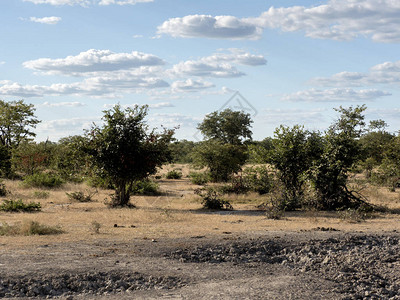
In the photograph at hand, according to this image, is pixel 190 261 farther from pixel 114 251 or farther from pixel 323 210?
pixel 323 210

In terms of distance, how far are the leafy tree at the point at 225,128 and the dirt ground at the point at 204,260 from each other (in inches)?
1364

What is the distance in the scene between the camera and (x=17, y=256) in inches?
363

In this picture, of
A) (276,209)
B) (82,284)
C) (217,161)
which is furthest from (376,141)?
(82,284)

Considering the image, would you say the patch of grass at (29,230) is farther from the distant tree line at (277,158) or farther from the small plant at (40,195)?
the small plant at (40,195)

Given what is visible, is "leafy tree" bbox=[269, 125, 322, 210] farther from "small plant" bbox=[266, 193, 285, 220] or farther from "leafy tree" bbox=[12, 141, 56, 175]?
"leafy tree" bbox=[12, 141, 56, 175]

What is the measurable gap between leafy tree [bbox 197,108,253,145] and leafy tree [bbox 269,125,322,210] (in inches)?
1155

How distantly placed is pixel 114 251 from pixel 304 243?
4577mm

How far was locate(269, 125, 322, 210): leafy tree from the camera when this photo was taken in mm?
19922

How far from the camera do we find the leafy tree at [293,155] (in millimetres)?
19922

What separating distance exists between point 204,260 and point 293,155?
11.1 m

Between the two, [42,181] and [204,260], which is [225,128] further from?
[204,260]

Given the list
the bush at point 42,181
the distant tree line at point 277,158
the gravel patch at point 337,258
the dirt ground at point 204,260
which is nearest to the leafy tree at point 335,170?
the distant tree line at point 277,158

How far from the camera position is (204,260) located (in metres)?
9.77

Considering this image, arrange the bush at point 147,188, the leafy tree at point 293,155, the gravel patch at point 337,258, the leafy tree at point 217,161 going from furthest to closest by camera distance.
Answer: the leafy tree at point 217,161 < the bush at point 147,188 < the leafy tree at point 293,155 < the gravel patch at point 337,258
